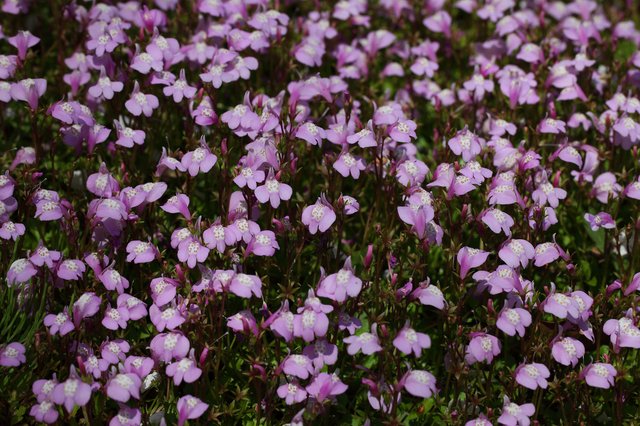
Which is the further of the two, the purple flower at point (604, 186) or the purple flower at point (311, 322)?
the purple flower at point (604, 186)

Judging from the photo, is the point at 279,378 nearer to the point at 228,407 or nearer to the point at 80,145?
the point at 228,407

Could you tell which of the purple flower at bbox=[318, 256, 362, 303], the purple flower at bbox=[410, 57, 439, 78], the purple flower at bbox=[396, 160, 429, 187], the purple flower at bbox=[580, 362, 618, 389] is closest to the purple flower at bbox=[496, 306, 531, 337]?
the purple flower at bbox=[580, 362, 618, 389]

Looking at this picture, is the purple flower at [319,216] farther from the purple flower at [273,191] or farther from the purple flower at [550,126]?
the purple flower at [550,126]

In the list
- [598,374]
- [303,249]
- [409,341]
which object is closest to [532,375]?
[598,374]

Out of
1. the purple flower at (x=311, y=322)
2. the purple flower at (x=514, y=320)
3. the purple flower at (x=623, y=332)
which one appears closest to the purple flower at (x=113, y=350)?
the purple flower at (x=311, y=322)

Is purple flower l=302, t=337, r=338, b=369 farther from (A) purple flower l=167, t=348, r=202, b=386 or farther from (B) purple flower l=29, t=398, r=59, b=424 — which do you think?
(B) purple flower l=29, t=398, r=59, b=424

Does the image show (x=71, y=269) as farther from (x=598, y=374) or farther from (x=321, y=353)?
(x=598, y=374)
